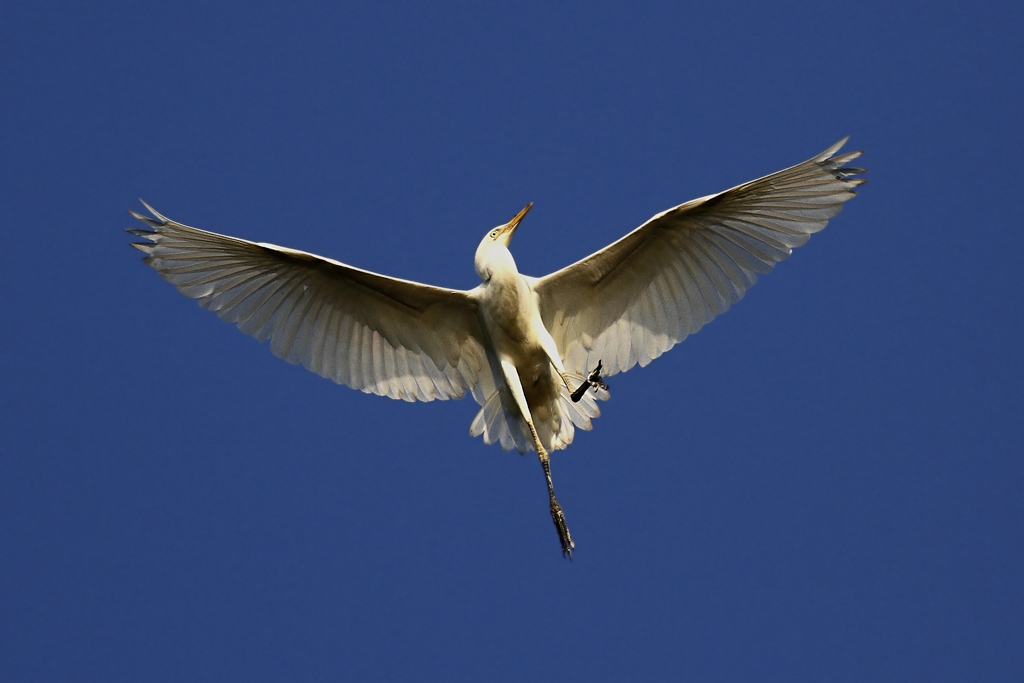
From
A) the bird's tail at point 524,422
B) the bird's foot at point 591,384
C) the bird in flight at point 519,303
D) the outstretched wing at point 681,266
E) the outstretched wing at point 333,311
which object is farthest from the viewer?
the bird's tail at point 524,422

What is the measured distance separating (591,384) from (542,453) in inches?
34.0

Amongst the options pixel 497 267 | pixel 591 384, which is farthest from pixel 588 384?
pixel 497 267

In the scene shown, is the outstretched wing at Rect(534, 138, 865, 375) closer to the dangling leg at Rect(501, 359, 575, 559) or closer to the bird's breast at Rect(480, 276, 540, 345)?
the bird's breast at Rect(480, 276, 540, 345)

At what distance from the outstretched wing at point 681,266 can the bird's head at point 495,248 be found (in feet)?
1.58

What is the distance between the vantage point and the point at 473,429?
12156mm

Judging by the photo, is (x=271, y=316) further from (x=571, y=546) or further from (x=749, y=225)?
(x=749, y=225)

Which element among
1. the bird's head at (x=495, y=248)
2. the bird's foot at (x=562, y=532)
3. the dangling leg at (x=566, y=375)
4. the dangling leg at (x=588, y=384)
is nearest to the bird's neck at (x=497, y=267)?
the bird's head at (x=495, y=248)

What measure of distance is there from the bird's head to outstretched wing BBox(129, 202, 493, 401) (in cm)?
38

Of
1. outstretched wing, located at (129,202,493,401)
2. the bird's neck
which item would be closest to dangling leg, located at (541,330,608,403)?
the bird's neck

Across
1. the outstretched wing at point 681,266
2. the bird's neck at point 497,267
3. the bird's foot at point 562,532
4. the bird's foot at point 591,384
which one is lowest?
the bird's foot at point 562,532

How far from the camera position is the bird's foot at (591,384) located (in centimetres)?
1152

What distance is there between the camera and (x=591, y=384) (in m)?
11.6

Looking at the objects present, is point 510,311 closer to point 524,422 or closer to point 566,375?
point 566,375

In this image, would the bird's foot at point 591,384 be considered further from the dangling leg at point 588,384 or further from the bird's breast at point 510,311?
the bird's breast at point 510,311
